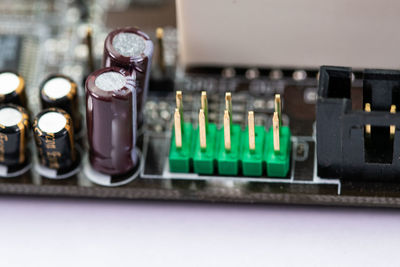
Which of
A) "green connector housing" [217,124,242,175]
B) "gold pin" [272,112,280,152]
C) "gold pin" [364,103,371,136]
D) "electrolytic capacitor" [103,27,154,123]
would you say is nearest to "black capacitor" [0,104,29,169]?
"electrolytic capacitor" [103,27,154,123]

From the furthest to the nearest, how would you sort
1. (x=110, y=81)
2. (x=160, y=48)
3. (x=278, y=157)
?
(x=160, y=48) → (x=278, y=157) → (x=110, y=81)

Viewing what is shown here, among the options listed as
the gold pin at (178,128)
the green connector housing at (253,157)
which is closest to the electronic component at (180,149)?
the gold pin at (178,128)

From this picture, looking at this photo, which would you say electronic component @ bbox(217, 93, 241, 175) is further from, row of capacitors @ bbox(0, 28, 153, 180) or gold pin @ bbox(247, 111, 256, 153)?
row of capacitors @ bbox(0, 28, 153, 180)

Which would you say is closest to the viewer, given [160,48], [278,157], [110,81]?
[110,81]

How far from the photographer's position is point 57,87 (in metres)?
1.78

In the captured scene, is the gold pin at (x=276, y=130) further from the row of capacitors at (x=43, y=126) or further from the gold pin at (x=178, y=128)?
the row of capacitors at (x=43, y=126)

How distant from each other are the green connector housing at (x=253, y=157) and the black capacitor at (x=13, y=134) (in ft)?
1.52

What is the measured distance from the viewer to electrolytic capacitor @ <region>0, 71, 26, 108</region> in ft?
5.78

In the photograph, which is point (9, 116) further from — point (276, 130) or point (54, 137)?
point (276, 130)

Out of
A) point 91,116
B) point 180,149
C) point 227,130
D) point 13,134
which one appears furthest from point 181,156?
point 13,134

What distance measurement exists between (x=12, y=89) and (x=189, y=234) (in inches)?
19.2

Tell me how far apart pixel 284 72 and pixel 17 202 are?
685 mm

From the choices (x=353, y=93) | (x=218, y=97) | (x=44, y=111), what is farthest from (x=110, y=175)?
(x=353, y=93)

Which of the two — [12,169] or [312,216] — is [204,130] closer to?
[312,216]
